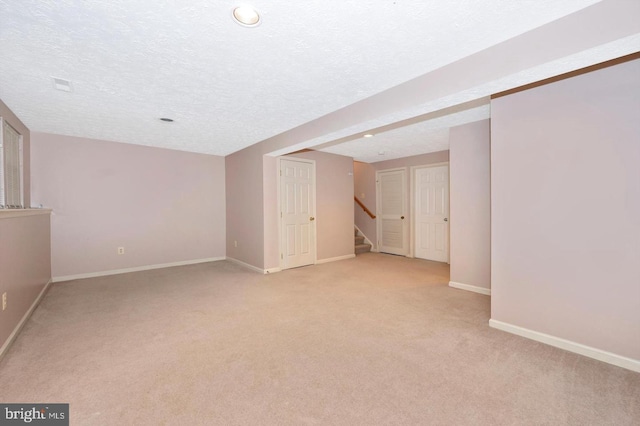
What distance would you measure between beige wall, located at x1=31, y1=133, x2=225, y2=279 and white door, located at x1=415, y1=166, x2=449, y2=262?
4.44 metres

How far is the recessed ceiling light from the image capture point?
62.7 inches

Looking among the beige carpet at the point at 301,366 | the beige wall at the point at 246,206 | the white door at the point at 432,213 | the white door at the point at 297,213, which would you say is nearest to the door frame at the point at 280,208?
the white door at the point at 297,213

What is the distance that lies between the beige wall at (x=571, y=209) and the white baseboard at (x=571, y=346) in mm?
41

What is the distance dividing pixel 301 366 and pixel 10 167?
4281 millimetres

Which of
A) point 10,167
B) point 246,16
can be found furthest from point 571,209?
point 10,167

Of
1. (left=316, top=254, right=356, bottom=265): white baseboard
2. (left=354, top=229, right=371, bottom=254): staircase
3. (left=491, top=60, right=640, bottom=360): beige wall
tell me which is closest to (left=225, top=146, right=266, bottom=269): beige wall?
(left=316, top=254, right=356, bottom=265): white baseboard

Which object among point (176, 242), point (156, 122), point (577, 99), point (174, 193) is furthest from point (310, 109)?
point (176, 242)

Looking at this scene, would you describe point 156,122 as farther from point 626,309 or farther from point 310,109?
point 626,309

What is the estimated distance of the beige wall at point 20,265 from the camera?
7.72 feet

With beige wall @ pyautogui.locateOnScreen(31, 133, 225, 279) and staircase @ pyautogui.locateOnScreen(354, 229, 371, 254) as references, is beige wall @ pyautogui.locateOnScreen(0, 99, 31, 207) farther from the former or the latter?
staircase @ pyautogui.locateOnScreen(354, 229, 371, 254)

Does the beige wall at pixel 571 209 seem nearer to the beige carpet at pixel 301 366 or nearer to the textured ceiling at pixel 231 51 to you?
the beige carpet at pixel 301 366

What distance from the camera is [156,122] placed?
3.71 metres

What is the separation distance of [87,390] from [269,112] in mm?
2982

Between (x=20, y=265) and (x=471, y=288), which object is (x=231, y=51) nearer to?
(x=20, y=265)
